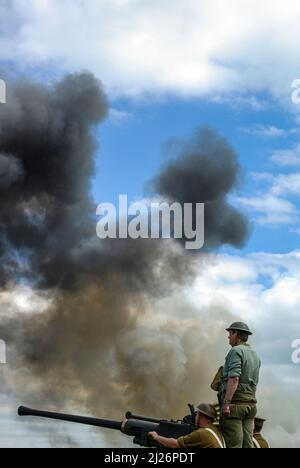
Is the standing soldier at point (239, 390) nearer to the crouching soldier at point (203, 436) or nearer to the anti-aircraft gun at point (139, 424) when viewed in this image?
the crouching soldier at point (203, 436)

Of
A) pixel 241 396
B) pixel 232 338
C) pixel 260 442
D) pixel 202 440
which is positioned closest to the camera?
pixel 202 440

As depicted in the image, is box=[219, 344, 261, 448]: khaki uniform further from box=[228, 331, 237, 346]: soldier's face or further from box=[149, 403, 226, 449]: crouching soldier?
box=[149, 403, 226, 449]: crouching soldier

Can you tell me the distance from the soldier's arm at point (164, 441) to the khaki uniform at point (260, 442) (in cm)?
225

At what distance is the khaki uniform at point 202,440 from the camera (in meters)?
14.0

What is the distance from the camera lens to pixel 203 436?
1402cm

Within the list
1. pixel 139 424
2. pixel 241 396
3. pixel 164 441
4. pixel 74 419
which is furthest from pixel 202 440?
pixel 74 419

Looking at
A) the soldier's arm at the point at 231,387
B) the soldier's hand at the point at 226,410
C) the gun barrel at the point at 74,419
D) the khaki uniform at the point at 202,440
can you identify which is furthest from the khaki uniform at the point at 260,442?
the gun barrel at the point at 74,419

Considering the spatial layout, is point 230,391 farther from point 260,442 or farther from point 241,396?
point 260,442

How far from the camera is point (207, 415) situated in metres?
14.3

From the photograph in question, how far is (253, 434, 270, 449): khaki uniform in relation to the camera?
1570 cm

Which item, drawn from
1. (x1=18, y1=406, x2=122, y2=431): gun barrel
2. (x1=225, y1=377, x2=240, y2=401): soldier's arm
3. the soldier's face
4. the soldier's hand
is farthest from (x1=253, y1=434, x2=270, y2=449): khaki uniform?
(x1=18, y1=406, x2=122, y2=431): gun barrel

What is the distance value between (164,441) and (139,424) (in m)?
1.75
